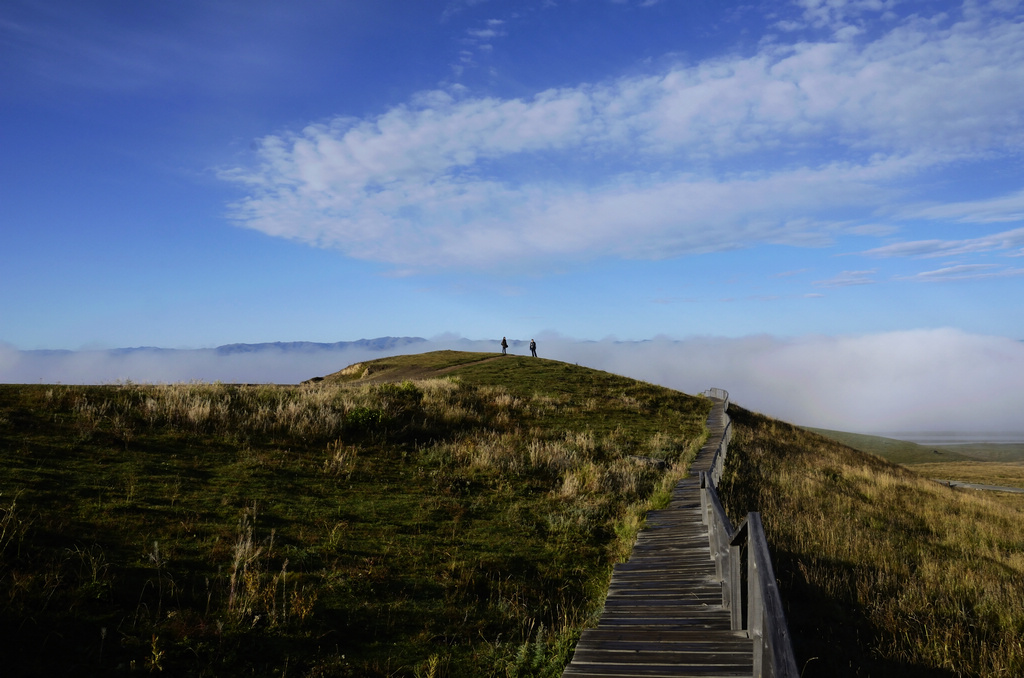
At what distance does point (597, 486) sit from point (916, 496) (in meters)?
15.4

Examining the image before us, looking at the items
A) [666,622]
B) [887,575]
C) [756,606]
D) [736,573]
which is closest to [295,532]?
[666,622]

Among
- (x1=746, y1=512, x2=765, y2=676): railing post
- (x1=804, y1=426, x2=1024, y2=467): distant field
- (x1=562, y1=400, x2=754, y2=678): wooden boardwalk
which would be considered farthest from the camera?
(x1=804, y1=426, x2=1024, y2=467): distant field

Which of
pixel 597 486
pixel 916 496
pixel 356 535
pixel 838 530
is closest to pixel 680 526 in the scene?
pixel 597 486

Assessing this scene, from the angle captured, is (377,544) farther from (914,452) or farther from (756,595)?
(914,452)

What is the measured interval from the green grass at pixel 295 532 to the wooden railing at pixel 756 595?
1.95 m

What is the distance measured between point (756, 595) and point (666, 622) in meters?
2.13

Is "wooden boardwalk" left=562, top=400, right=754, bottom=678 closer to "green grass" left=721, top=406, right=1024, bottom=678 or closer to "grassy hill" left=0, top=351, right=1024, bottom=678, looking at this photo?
"grassy hill" left=0, top=351, right=1024, bottom=678

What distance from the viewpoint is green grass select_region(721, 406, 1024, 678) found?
714 cm

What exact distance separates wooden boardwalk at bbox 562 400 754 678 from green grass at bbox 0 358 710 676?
21.4 inches

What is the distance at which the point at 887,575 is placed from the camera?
32.4ft

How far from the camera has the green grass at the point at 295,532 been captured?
20.8ft

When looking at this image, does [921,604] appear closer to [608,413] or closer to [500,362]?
[608,413]

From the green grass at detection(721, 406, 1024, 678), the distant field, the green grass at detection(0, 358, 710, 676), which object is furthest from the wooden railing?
the distant field

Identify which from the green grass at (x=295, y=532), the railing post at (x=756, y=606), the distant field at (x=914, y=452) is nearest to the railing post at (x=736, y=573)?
the railing post at (x=756, y=606)
